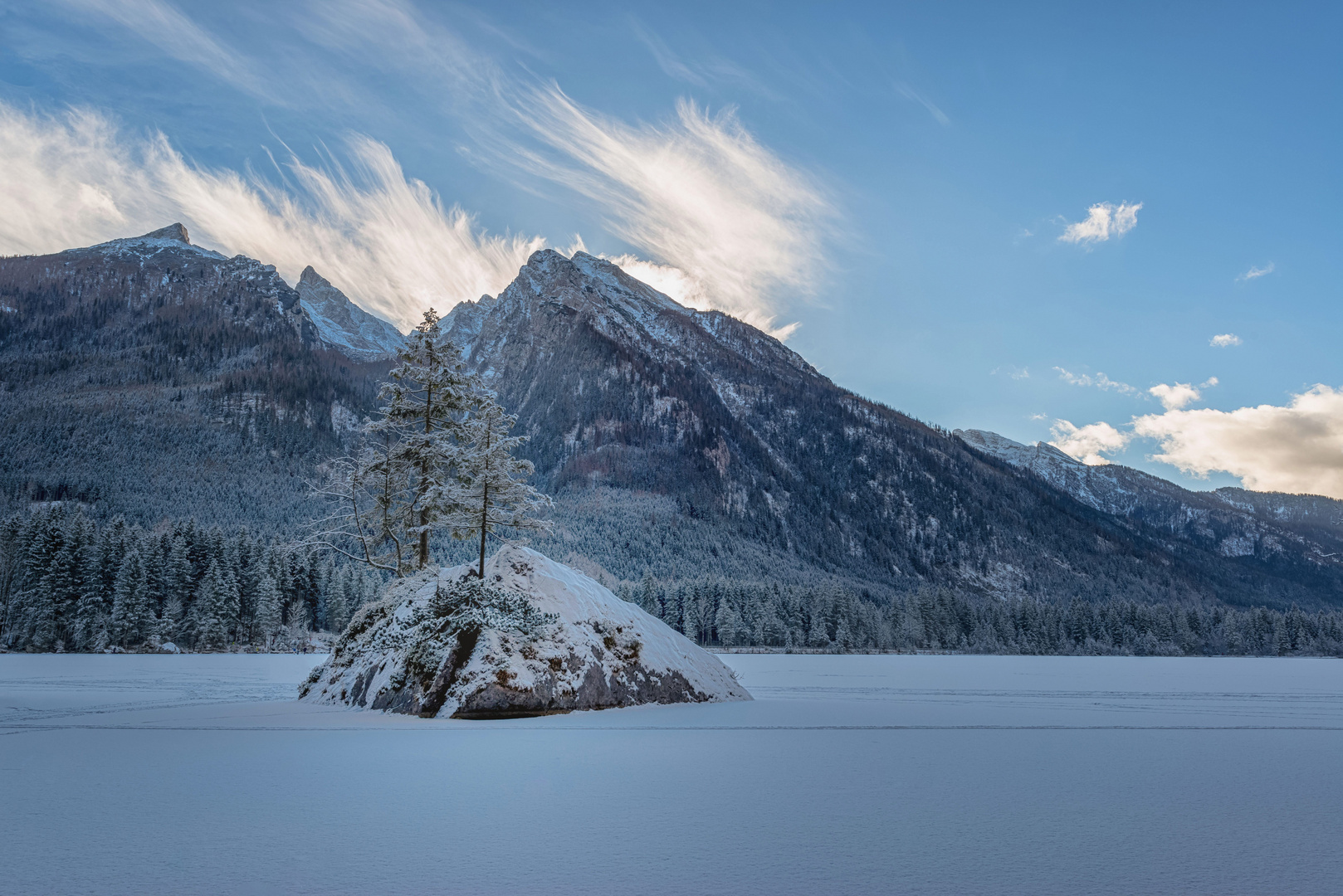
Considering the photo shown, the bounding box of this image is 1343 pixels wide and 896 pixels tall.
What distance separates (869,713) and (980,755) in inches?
311

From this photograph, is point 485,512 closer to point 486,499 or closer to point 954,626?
point 486,499

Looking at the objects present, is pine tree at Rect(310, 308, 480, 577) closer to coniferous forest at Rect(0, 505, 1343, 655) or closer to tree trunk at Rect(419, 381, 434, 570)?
tree trunk at Rect(419, 381, 434, 570)

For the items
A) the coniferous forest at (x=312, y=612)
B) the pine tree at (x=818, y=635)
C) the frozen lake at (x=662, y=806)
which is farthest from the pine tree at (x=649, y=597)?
the frozen lake at (x=662, y=806)

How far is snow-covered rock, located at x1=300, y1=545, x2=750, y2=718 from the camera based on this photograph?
18141mm

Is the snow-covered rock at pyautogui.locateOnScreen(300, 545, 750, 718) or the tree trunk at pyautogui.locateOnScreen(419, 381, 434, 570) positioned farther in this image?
the tree trunk at pyautogui.locateOnScreen(419, 381, 434, 570)

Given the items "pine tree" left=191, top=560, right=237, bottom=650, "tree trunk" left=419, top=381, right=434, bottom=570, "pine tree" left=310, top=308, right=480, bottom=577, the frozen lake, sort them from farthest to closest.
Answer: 1. "pine tree" left=191, top=560, right=237, bottom=650
2. "tree trunk" left=419, top=381, right=434, bottom=570
3. "pine tree" left=310, top=308, right=480, bottom=577
4. the frozen lake

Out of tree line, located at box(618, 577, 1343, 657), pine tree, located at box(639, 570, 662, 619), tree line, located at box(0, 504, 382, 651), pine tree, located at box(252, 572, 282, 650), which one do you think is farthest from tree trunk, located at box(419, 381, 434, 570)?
tree line, located at box(618, 577, 1343, 657)

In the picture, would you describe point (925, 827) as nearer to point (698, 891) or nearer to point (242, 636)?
point (698, 891)

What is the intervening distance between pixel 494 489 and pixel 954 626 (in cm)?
12900

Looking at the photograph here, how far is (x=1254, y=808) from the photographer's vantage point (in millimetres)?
8289

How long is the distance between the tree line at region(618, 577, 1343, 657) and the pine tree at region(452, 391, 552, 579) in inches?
3713

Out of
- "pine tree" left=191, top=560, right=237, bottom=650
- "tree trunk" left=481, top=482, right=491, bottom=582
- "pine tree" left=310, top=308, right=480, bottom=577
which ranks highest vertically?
"pine tree" left=310, top=308, right=480, bottom=577

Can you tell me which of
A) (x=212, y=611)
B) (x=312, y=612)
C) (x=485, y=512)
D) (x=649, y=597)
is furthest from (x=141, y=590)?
(x=485, y=512)

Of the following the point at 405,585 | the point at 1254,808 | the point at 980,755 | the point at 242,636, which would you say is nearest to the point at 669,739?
the point at 980,755
